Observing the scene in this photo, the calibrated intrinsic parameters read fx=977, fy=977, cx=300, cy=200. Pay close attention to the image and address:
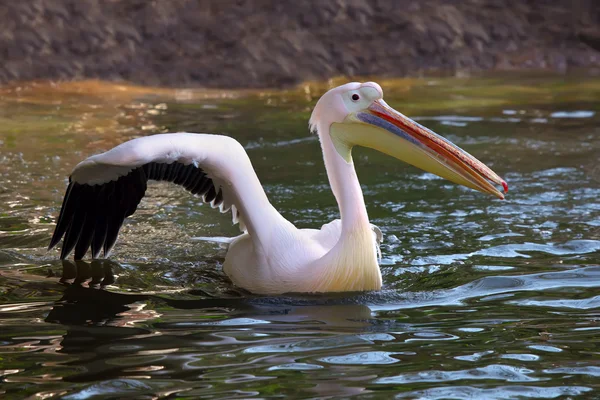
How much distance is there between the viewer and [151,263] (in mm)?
4344

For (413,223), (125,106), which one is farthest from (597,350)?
(125,106)

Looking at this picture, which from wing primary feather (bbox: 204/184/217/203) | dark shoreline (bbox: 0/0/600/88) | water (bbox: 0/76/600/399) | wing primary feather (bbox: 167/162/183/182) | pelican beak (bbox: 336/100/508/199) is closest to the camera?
water (bbox: 0/76/600/399)

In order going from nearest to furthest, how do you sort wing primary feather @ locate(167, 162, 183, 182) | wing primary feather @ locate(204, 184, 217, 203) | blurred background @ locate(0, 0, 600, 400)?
blurred background @ locate(0, 0, 600, 400), wing primary feather @ locate(167, 162, 183, 182), wing primary feather @ locate(204, 184, 217, 203)

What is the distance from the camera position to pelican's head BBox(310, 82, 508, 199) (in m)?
3.74

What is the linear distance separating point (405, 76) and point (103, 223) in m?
7.00

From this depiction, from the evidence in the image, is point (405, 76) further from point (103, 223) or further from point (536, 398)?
point (536, 398)

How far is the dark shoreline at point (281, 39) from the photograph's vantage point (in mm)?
10391

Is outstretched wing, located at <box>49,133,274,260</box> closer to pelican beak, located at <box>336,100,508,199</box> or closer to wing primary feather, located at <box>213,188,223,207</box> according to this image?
wing primary feather, located at <box>213,188,223,207</box>

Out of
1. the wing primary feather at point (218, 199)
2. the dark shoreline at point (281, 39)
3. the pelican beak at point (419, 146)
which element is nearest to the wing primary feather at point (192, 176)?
the wing primary feather at point (218, 199)

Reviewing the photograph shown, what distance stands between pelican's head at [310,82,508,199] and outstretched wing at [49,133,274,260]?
0.39 meters

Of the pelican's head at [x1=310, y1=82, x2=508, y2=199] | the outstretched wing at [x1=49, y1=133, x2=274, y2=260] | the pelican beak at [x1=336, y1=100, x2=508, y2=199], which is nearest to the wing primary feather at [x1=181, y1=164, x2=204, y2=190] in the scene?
the outstretched wing at [x1=49, y1=133, x2=274, y2=260]

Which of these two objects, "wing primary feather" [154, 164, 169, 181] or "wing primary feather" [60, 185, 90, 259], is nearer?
"wing primary feather" [154, 164, 169, 181]

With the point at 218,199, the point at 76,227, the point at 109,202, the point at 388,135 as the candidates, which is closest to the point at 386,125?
the point at 388,135

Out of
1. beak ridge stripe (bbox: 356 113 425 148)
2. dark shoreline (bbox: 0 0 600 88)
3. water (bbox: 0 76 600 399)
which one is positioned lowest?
water (bbox: 0 76 600 399)
